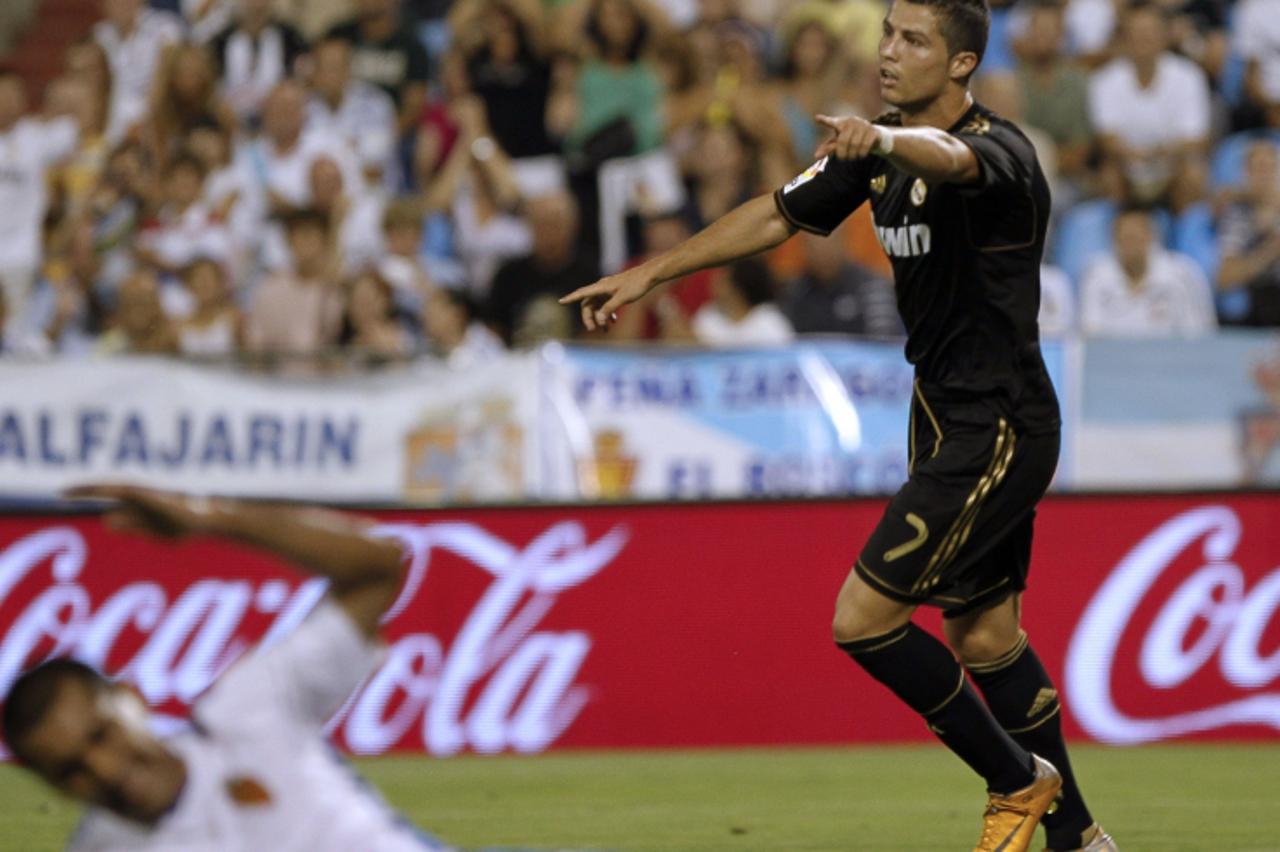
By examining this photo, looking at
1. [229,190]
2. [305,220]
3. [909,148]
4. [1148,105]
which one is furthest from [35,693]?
[1148,105]

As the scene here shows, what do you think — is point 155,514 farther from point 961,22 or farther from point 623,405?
point 623,405

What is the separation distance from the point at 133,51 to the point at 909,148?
11198 mm

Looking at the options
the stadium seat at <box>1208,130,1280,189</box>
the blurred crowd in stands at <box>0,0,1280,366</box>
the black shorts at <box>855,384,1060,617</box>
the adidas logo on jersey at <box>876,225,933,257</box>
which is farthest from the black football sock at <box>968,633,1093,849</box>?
the stadium seat at <box>1208,130,1280,189</box>

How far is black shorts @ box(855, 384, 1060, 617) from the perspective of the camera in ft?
19.0

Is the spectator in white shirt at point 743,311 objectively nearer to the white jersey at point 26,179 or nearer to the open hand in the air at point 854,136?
the white jersey at point 26,179

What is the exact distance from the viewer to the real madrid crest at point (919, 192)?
580 cm

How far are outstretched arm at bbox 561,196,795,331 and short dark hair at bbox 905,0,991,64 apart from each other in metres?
0.77

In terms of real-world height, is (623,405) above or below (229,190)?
below

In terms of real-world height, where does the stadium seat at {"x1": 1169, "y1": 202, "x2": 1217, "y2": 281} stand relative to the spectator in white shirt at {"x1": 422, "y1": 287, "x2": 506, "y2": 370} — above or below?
above

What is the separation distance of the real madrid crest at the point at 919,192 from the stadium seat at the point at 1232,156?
27.2 feet

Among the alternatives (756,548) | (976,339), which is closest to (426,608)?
(756,548)

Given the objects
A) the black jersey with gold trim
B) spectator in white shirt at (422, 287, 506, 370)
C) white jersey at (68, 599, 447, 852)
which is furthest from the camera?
spectator in white shirt at (422, 287, 506, 370)

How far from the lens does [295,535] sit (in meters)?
3.80

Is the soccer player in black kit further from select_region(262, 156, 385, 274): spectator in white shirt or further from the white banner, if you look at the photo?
select_region(262, 156, 385, 274): spectator in white shirt
